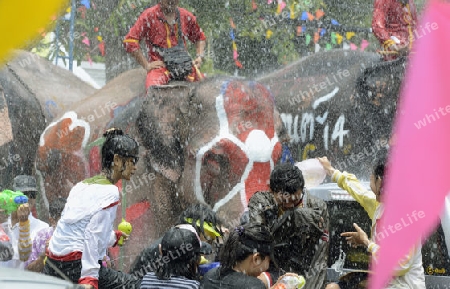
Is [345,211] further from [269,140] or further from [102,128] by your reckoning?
[102,128]

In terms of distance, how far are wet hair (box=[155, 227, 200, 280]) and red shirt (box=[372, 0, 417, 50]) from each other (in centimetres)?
504

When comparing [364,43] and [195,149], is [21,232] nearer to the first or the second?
[195,149]

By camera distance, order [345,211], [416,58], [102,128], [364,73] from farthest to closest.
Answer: [364,73], [102,128], [345,211], [416,58]

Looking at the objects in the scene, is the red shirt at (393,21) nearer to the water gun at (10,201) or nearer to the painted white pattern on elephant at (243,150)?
the painted white pattern on elephant at (243,150)

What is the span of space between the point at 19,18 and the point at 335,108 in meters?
7.44

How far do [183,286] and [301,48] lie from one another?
993 centimetres

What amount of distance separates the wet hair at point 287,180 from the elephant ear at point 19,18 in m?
2.13

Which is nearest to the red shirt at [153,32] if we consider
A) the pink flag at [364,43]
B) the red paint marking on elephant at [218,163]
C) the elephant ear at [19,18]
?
the red paint marking on elephant at [218,163]

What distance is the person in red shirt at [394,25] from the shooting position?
8.62 m

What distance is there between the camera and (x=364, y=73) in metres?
9.19

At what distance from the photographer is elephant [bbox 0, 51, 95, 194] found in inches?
366

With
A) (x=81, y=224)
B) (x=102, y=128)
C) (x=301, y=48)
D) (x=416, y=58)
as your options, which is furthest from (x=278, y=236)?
(x=301, y=48)

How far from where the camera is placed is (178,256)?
404 centimetres

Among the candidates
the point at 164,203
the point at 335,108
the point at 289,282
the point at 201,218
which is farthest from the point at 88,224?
the point at 335,108
